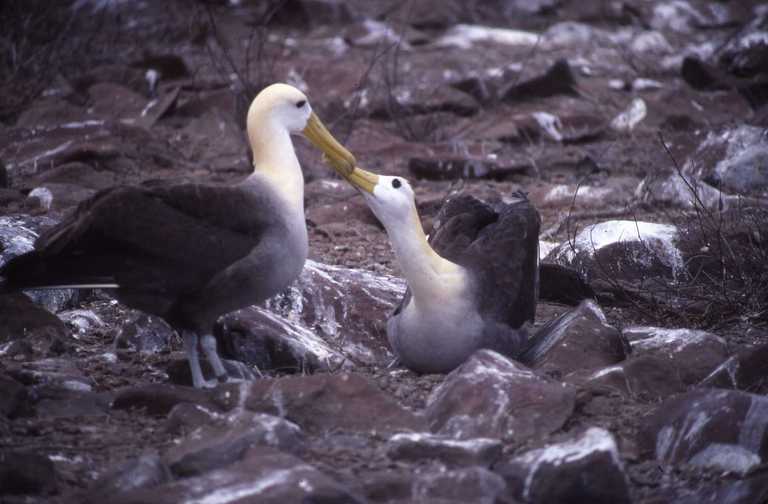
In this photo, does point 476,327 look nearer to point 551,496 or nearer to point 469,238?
point 469,238

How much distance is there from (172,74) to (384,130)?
96.6 inches

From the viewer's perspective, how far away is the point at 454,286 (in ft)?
14.7

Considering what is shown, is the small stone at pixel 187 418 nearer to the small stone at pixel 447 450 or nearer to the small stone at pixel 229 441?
the small stone at pixel 229 441

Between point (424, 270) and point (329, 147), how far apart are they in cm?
73

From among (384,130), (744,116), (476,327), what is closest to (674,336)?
(476,327)

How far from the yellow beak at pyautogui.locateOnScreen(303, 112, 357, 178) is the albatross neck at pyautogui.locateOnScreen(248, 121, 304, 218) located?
0.22 m

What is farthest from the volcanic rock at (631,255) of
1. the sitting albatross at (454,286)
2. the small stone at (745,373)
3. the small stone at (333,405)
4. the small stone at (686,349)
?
the small stone at (333,405)

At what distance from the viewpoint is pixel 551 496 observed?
333cm

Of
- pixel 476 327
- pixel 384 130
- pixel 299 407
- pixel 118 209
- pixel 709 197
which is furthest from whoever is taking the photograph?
pixel 384 130

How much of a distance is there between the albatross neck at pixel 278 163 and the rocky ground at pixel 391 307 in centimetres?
53

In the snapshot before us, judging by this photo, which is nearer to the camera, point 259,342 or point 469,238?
point 259,342

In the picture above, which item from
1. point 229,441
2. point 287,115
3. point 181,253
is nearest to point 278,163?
point 287,115

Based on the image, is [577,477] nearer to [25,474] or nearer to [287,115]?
[25,474]

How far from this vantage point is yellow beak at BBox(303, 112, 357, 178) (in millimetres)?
4805
